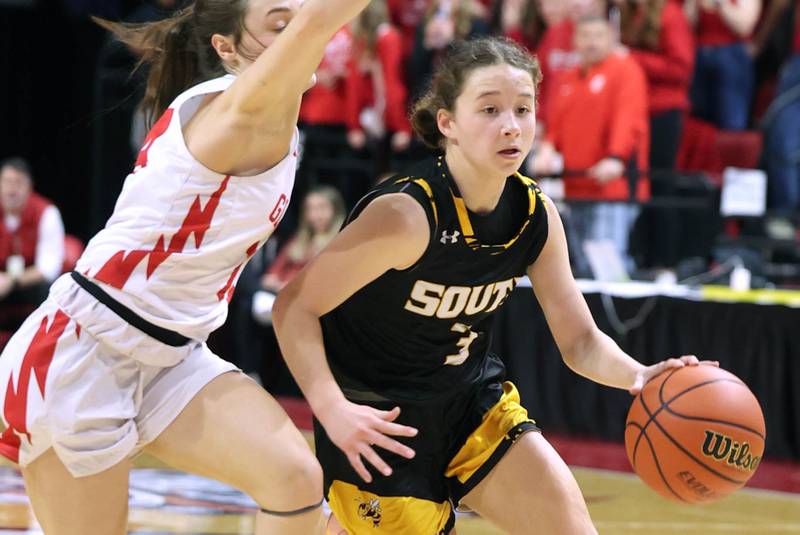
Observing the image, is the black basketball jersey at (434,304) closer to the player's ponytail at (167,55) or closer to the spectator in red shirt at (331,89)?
the player's ponytail at (167,55)

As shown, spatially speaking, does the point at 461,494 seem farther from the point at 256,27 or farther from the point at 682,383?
the point at 256,27

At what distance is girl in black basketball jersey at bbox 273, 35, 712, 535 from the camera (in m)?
3.31

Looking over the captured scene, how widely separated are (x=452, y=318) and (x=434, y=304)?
8 cm

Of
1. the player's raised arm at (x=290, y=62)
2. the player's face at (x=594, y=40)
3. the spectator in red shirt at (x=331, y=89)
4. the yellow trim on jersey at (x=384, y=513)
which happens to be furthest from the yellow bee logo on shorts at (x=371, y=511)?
the spectator in red shirt at (x=331, y=89)

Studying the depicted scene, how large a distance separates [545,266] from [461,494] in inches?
27.4

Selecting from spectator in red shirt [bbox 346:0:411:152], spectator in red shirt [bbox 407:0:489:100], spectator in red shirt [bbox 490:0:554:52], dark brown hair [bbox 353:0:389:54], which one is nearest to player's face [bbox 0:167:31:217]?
spectator in red shirt [bbox 346:0:411:152]

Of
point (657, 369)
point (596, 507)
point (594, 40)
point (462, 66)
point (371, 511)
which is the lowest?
point (596, 507)

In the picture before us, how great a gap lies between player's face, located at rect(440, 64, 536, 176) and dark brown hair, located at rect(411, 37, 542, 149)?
3 cm

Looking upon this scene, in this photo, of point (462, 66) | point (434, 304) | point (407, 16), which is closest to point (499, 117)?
point (462, 66)

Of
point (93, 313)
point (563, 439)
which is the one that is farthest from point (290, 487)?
point (563, 439)

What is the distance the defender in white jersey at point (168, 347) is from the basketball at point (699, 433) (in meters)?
0.79

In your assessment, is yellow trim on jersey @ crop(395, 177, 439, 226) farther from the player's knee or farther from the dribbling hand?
the player's knee

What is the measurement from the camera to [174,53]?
3.51 m

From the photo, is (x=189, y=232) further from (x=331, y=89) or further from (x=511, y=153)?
(x=331, y=89)
